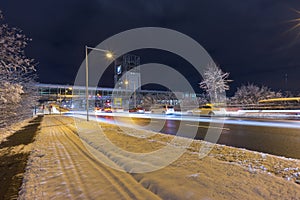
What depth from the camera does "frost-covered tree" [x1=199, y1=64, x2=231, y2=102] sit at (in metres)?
43.0

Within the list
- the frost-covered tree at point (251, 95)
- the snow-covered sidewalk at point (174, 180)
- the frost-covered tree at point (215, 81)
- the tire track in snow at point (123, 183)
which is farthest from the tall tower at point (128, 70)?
the tire track in snow at point (123, 183)

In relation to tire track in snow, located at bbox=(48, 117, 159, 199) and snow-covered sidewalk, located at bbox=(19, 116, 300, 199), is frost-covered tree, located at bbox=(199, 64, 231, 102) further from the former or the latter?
tire track in snow, located at bbox=(48, 117, 159, 199)

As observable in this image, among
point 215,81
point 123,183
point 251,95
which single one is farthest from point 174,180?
point 215,81

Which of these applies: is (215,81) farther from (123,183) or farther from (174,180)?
(123,183)

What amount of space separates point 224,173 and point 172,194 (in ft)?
5.18

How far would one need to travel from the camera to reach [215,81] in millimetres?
43344

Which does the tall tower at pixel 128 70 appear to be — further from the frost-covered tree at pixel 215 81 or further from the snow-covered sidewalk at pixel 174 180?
the snow-covered sidewalk at pixel 174 180

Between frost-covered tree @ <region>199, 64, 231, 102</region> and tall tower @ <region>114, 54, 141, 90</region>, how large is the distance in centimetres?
4210

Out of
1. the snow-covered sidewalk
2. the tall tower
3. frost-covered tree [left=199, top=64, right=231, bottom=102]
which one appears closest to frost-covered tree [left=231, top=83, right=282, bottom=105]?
frost-covered tree [left=199, top=64, right=231, bottom=102]

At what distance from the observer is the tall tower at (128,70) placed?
88.9 metres

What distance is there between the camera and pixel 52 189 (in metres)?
A: 3.88

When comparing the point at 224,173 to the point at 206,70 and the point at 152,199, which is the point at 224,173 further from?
the point at 206,70

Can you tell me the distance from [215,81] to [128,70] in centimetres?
5803

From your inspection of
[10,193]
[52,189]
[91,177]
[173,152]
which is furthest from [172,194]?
[10,193]
